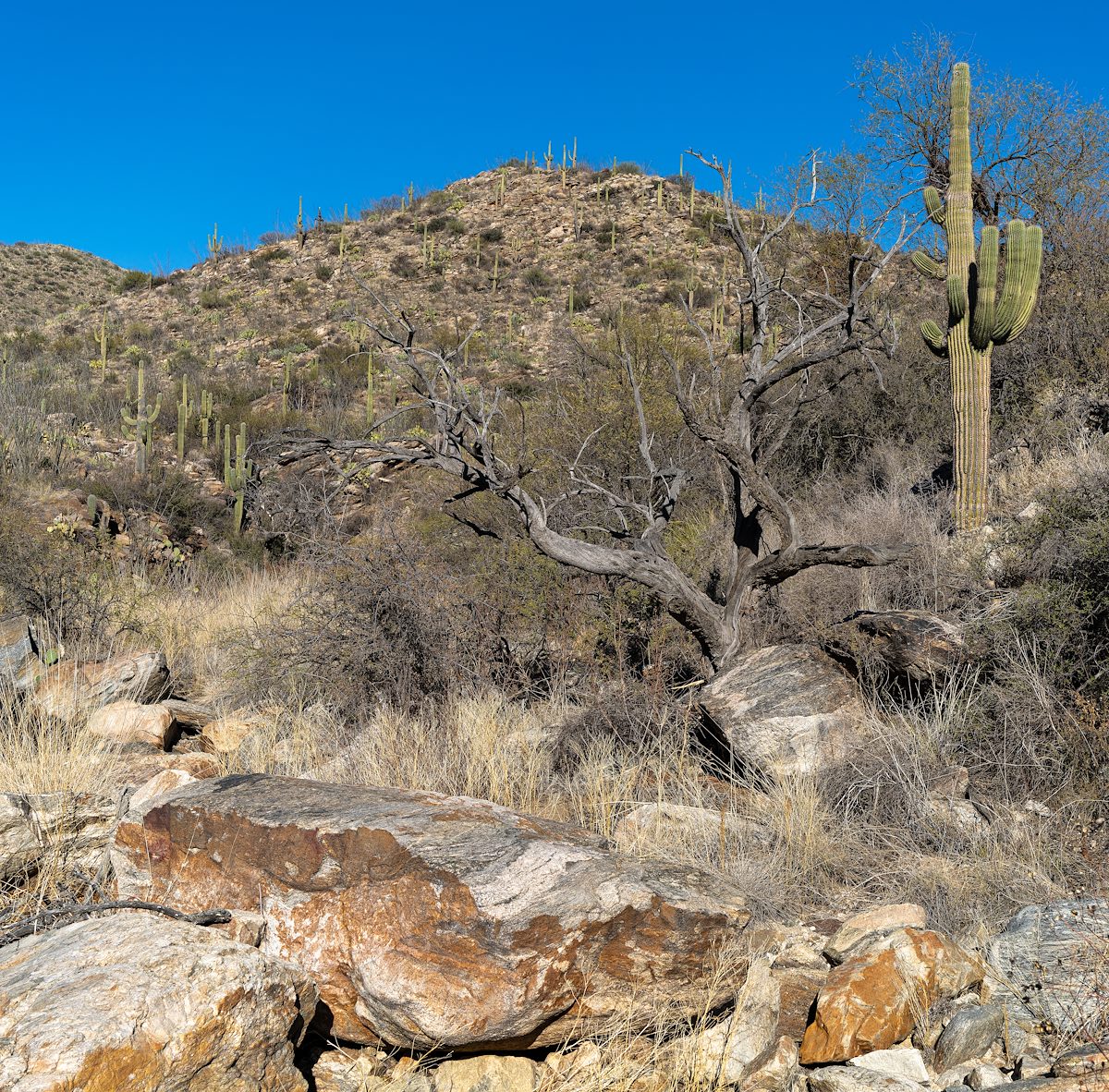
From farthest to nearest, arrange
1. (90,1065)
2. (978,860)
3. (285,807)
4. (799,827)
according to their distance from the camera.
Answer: (799,827), (978,860), (285,807), (90,1065)

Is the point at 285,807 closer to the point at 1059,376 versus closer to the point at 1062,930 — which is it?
the point at 1062,930

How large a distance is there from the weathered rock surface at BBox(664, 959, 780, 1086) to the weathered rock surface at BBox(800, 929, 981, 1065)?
0.16 metres

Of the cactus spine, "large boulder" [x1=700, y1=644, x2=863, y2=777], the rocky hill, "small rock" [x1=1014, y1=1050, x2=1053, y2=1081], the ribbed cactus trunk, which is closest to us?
"small rock" [x1=1014, y1=1050, x2=1053, y2=1081]

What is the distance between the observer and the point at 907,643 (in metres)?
6.17

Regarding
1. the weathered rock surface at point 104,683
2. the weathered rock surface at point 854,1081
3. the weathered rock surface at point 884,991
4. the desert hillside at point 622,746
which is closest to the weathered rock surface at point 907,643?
the desert hillside at point 622,746

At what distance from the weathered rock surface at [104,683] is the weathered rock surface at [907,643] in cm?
585

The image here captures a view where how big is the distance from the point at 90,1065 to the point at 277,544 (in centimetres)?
1430

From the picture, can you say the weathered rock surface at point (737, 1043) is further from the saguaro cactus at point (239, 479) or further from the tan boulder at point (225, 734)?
the saguaro cactus at point (239, 479)

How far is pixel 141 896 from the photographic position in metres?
4.26

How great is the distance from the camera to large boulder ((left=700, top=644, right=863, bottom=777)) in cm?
575

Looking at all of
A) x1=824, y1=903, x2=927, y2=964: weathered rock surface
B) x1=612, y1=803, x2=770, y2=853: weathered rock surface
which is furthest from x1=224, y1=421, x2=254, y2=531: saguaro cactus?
x1=824, y1=903, x2=927, y2=964: weathered rock surface

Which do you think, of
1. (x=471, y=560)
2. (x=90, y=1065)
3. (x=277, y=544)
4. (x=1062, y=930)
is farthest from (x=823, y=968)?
(x=277, y=544)

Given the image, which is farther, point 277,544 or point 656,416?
point 277,544

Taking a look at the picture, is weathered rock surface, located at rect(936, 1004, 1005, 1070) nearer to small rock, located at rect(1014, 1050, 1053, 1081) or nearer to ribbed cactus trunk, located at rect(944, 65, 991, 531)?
small rock, located at rect(1014, 1050, 1053, 1081)
